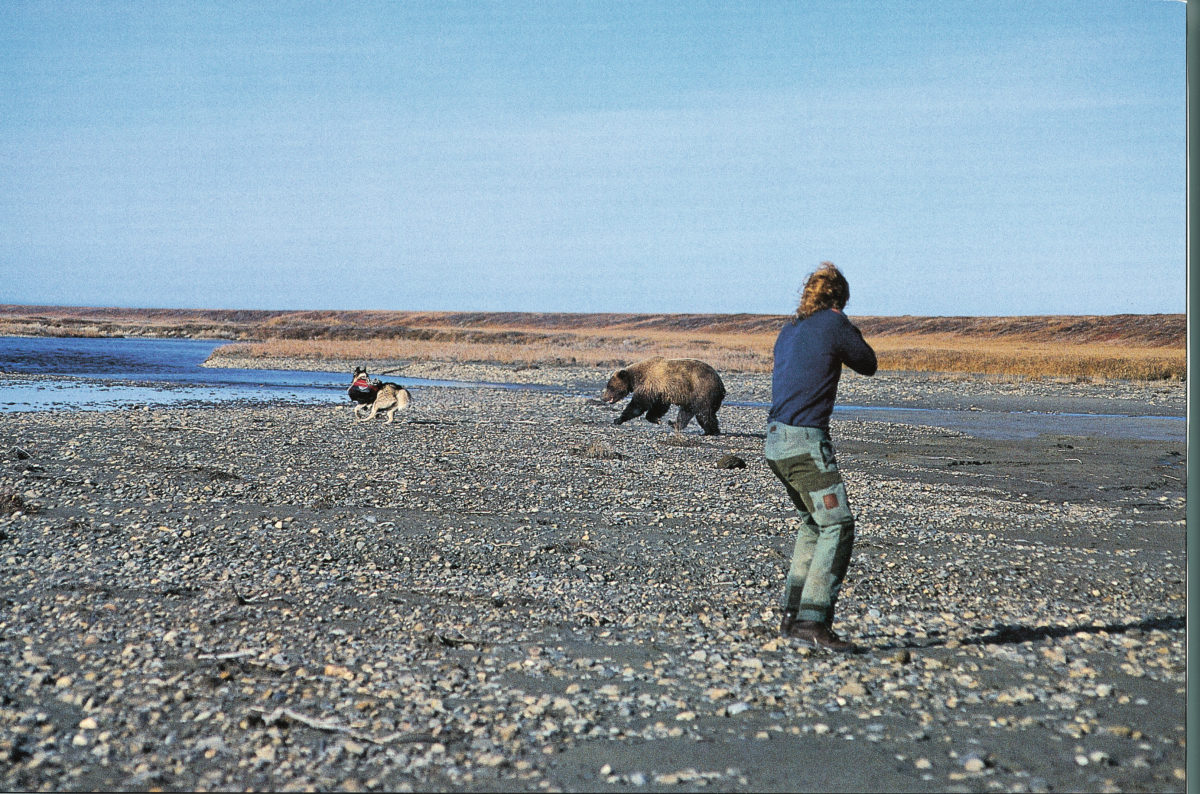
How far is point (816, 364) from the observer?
4.80 meters

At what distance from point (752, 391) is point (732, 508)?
72.4ft

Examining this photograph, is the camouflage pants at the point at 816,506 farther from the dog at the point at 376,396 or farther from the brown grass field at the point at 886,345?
the dog at the point at 376,396

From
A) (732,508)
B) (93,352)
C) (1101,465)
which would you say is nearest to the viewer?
(732,508)

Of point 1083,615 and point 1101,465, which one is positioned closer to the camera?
point 1083,615

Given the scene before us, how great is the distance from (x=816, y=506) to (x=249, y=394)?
83.9ft

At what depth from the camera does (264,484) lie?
10906 mm

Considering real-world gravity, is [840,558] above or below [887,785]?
above

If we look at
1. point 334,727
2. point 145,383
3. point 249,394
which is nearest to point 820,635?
point 334,727

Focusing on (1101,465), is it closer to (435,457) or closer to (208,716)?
(435,457)

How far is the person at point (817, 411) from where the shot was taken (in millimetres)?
4785

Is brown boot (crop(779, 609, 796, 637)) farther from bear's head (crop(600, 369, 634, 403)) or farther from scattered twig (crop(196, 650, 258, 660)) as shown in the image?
bear's head (crop(600, 369, 634, 403))

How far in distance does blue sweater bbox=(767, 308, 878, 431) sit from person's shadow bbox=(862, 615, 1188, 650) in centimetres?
143

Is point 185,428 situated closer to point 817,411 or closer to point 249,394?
point 249,394

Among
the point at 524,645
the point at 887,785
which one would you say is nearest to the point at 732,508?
the point at 524,645
